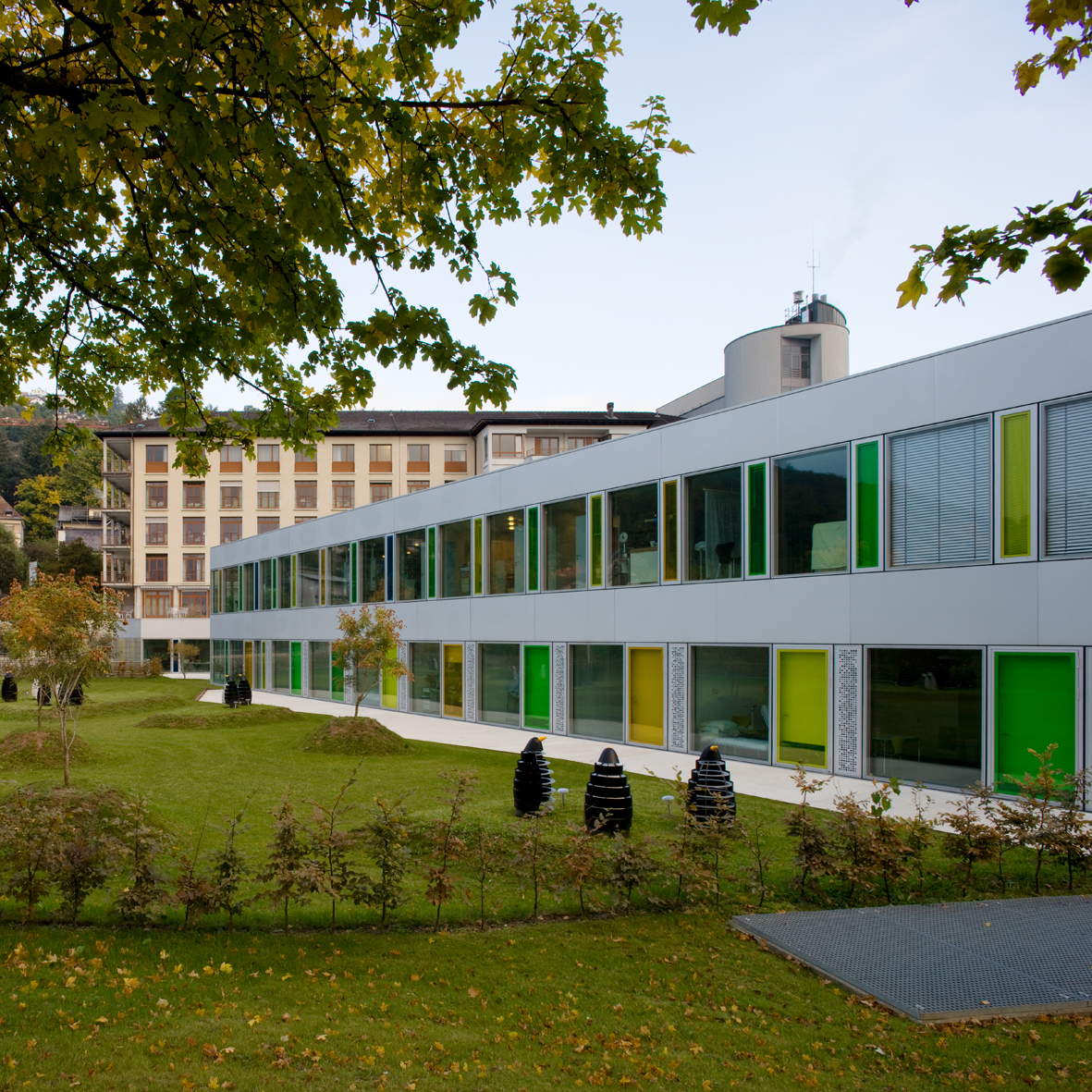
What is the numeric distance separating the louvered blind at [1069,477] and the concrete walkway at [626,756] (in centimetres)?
396

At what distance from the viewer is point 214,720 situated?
23.5m

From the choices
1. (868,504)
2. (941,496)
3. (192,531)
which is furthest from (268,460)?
(941,496)

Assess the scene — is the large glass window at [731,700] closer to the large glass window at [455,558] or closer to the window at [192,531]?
the large glass window at [455,558]

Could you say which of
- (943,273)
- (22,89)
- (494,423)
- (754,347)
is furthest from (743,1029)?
(494,423)

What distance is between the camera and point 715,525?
59.2 ft

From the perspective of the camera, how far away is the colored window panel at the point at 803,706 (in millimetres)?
15773

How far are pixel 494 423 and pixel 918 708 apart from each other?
4539 cm

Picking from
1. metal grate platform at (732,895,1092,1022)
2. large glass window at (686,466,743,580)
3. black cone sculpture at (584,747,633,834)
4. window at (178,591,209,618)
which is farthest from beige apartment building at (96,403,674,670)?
metal grate platform at (732,895,1092,1022)

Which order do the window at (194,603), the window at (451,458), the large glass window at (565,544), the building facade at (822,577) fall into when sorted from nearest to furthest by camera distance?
the building facade at (822,577) → the large glass window at (565,544) → the window at (194,603) → the window at (451,458)

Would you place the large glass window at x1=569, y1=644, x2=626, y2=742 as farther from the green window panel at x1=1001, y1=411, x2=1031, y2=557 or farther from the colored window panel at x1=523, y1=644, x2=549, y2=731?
the green window panel at x1=1001, y1=411, x2=1031, y2=557

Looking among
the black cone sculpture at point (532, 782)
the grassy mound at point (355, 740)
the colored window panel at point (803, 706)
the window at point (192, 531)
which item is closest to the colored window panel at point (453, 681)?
the grassy mound at point (355, 740)

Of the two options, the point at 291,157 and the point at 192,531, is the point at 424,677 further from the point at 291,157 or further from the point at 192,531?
the point at 192,531

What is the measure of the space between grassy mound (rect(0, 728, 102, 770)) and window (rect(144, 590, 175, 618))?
151 feet

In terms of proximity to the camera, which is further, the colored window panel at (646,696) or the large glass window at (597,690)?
the large glass window at (597,690)
